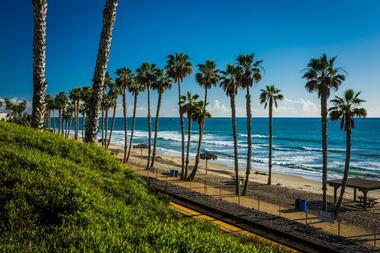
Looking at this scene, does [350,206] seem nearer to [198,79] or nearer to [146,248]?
[198,79]

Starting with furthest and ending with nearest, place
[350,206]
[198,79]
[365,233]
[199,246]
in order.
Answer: [198,79], [350,206], [365,233], [199,246]

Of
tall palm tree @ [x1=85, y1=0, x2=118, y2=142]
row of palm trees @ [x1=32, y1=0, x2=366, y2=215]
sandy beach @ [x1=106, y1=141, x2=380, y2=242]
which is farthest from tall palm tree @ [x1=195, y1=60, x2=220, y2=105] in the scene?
tall palm tree @ [x1=85, y1=0, x2=118, y2=142]

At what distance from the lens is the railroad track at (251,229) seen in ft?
55.9

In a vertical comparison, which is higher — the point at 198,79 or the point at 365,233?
the point at 198,79

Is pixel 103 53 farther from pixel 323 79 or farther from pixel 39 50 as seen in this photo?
pixel 323 79

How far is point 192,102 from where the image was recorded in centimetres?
4456

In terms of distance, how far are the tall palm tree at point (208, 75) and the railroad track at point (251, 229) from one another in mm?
19928

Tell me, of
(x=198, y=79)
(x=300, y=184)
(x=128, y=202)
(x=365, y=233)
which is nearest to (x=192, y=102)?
(x=198, y=79)

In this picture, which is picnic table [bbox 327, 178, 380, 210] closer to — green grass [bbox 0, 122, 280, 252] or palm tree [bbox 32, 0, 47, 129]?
green grass [bbox 0, 122, 280, 252]

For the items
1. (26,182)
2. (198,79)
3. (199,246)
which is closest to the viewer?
(199,246)

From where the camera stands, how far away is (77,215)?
7641 mm

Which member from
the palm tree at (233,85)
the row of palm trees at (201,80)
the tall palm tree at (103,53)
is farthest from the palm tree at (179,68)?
the tall palm tree at (103,53)

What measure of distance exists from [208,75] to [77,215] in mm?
35938

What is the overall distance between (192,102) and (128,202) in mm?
34767
